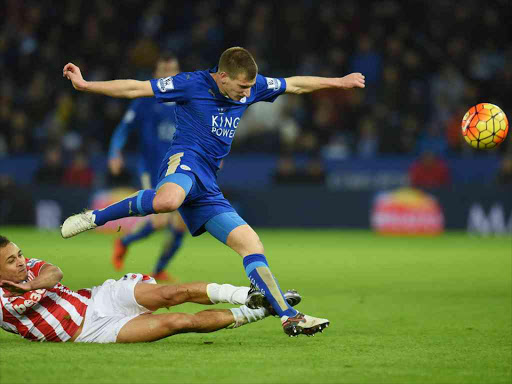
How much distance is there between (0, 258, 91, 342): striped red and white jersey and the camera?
6258mm

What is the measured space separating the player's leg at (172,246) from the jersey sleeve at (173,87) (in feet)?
11.4

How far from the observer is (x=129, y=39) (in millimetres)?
21844

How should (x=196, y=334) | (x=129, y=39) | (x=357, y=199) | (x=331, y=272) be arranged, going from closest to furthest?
(x=196, y=334), (x=331, y=272), (x=357, y=199), (x=129, y=39)

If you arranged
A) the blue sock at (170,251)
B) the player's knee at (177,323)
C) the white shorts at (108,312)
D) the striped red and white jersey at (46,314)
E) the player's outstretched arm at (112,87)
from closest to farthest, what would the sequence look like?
the striped red and white jersey at (46,314)
the player's knee at (177,323)
the white shorts at (108,312)
the player's outstretched arm at (112,87)
the blue sock at (170,251)

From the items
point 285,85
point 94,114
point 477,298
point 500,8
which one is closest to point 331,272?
point 477,298

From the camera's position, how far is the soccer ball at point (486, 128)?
28.3ft

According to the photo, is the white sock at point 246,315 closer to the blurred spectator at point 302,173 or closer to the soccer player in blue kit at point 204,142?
the soccer player in blue kit at point 204,142

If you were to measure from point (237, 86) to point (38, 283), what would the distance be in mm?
2020

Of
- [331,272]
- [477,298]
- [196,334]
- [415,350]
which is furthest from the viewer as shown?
[331,272]

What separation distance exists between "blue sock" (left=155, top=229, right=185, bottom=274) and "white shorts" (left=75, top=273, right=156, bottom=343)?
390cm

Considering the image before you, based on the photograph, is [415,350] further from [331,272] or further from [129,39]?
[129,39]

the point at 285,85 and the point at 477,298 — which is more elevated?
the point at 285,85

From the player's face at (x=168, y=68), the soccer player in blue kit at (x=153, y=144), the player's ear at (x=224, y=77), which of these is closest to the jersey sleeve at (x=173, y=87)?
the player's ear at (x=224, y=77)

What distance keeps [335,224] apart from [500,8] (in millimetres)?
6663
